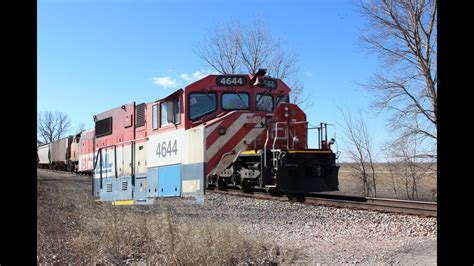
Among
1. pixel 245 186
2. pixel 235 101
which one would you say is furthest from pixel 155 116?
pixel 245 186

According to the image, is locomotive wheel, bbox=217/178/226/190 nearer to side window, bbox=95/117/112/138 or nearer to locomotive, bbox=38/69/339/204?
locomotive, bbox=38/69/339/204

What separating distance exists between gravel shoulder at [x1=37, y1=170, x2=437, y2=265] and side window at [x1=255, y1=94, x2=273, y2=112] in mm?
2422

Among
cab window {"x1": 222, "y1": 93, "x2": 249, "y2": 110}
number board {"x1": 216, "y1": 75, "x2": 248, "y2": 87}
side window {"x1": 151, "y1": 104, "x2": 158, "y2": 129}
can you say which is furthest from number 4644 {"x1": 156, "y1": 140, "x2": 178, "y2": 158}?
number board {"x1": 216, "y1": 75, "x2": 248, "y2": 87}

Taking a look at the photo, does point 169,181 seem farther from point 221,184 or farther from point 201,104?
point 221,184

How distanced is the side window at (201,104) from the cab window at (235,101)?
27 centimetres

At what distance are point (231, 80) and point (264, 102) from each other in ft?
3.57

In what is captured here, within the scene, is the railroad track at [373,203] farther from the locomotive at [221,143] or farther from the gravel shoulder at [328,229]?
the locomotive at [221,143]

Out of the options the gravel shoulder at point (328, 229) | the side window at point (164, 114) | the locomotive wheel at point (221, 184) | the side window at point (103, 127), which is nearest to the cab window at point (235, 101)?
the side window at point (164, 114)

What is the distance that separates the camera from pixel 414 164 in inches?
643

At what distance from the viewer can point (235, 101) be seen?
34.4 ft

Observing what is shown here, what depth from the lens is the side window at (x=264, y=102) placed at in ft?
35.2

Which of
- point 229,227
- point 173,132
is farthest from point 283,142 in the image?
point 229,227
